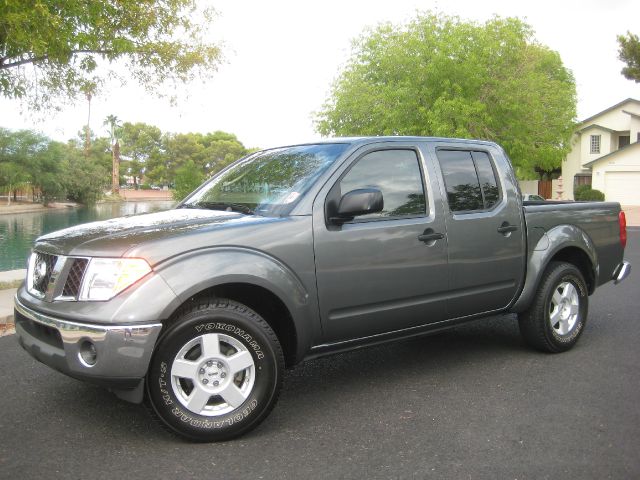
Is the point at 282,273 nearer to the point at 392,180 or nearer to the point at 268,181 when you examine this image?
the point at 268,181

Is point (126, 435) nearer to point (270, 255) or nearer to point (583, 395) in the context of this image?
point (270, 255)

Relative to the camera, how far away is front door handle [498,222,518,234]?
4.88 m

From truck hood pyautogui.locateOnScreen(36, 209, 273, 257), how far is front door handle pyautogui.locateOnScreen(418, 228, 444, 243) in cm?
119

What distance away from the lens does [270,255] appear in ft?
12.1

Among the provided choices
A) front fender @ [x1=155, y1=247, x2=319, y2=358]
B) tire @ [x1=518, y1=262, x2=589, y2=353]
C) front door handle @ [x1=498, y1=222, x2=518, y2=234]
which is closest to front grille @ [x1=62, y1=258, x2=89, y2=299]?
front fender @ [x1=155, y1=247, x2=319, y2=358]

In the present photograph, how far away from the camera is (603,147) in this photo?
155ft

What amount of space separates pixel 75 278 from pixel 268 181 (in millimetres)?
1515

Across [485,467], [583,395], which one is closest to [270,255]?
[485,467]

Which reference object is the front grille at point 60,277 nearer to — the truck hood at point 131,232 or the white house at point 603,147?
the truck hood at point 131,232

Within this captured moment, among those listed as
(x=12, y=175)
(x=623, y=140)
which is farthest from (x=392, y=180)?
(x=623, y=140)

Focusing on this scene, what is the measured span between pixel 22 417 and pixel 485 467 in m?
2.81

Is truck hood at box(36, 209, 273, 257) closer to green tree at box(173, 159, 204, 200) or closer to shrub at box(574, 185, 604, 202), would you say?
green tree at box(173, 159, 204, 200)

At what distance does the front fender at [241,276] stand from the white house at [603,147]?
4272cm

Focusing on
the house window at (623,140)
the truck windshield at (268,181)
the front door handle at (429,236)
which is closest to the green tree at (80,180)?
the house window at (623,140)
